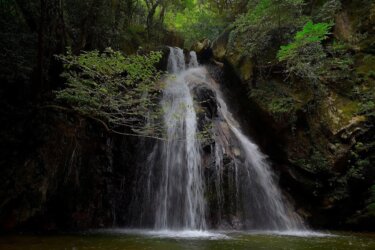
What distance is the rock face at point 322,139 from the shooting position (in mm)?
10414

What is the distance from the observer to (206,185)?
32.4 feet

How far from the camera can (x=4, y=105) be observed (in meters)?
7.68

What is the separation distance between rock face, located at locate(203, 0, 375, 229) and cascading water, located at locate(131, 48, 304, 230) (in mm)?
888

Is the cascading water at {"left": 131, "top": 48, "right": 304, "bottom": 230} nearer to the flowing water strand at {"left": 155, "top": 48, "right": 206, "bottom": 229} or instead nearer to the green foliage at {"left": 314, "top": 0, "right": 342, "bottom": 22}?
the flowing water strand at {"left": 155, "top": 48, "right": 206, "bottom": 229}

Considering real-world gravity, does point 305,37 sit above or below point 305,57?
below

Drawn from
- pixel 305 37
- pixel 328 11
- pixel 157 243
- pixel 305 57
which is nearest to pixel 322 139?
pixel 305 57

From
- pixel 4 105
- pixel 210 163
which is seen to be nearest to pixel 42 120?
pixel 4 105

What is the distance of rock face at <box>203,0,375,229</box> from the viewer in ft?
34.2

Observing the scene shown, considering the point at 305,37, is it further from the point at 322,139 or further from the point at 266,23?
the point at 322,139

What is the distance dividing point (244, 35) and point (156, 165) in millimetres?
7762

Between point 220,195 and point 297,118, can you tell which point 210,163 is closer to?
point 220,195

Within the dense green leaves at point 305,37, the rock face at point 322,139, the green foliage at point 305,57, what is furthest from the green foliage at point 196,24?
the dense green leaves at point 305,37

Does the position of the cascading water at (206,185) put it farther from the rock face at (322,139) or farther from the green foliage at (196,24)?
the green foliage at (196,24)

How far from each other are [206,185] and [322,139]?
4.78 meters
